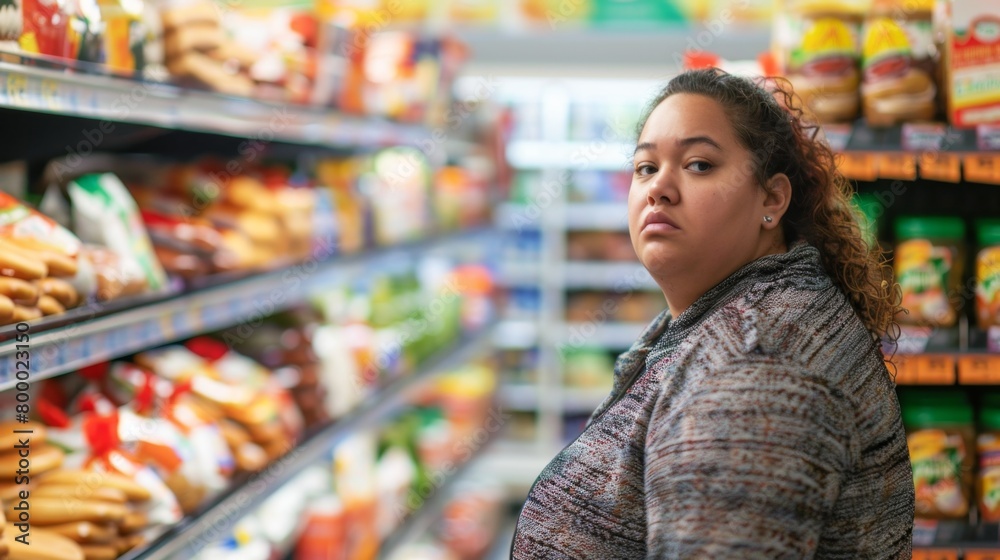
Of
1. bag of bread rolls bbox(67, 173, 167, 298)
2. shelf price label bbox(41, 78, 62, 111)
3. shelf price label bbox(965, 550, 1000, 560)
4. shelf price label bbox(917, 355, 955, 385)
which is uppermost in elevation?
shelf price label bbox(41, 78, 62, 111)

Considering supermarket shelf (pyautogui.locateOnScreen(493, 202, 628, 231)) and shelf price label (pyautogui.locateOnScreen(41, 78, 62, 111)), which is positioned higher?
shelf price label (pyautogui.locateOnScreen(41, 78, 62, 111))

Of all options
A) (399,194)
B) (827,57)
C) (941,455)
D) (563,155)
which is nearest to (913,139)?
(827,57)

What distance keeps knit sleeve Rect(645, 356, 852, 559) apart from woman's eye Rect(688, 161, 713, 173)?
1.00 ft

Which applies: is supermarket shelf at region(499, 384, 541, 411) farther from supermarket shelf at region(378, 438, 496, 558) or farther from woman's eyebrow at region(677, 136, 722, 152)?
woman's eyebrow at region(677, 136, 722, 152)

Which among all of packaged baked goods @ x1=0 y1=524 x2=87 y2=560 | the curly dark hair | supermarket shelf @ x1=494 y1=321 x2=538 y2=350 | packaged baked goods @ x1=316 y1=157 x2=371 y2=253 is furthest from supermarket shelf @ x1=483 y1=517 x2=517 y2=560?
the curly dark hair

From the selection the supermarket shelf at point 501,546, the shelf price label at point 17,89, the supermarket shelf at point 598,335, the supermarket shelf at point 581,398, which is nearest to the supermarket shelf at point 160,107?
the shelf price label at point 17,89

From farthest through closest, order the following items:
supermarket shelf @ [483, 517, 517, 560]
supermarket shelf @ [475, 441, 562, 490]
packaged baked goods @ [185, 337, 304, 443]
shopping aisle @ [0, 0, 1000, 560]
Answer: supermarket shelf @ [475, 441, 562, 490], supermarket shelf @ [483, 517, 517, 560], packaged baked goods @ [185, 337, 304, 443], shopping aisle @ [0, 0, 1000, 560]

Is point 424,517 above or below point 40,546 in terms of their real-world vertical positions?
below

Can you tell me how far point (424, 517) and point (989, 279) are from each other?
7.99 ft

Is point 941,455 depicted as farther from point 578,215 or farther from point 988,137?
point 578,215

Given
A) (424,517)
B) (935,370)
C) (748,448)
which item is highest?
(748,448)

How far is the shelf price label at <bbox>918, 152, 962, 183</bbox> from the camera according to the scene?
210 cm

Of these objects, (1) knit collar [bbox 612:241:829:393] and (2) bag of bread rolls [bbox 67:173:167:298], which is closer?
(1) knit collar [bbox 612:241:829:393]

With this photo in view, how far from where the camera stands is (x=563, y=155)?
620cm
